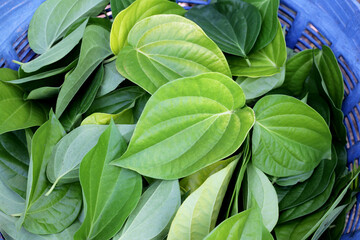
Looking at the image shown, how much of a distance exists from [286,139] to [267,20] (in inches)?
8.5

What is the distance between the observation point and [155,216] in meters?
0.56

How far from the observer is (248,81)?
2.18ft

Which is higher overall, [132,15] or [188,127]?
[132,15]

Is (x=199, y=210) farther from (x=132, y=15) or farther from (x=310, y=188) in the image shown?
(x=132, y=15)

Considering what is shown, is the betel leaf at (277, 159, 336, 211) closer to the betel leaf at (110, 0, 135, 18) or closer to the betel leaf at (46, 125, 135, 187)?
the betel leaf at (46, 125, 135, 187)

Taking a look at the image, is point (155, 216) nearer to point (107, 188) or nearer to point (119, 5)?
point (107, 188)

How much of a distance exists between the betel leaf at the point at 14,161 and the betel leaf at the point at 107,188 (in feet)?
0.52

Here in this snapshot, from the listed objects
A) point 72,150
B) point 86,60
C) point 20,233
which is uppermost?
point 86,60

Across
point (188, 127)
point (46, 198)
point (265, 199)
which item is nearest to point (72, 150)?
point (46, 198)

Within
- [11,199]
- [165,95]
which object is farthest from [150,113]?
[11,199]

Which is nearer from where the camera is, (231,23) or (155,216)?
(155,216)

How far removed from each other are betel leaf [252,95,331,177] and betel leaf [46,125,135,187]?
21cm

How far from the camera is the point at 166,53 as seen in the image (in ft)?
2.05

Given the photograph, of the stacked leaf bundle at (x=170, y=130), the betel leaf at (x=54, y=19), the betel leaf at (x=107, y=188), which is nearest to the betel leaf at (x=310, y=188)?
the stacked leaf bundle at (x=170, y=130)
